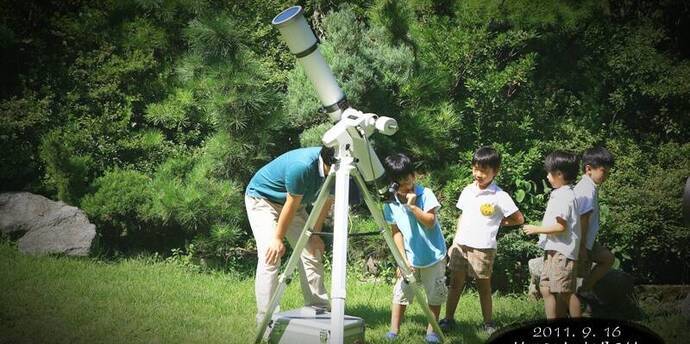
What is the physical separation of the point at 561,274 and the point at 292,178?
1.52 m

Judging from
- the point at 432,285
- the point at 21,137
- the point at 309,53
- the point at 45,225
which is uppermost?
the point at 21,137

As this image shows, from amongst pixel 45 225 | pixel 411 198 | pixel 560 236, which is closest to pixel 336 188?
pixel 411 198

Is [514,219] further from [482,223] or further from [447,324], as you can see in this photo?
[447,324]

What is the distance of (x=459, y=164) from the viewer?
5.50 m

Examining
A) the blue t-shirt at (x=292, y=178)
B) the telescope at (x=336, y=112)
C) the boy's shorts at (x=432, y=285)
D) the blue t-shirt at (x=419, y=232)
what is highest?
the telescope at (x=336, y=112)

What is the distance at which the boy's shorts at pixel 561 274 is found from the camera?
11.6ft

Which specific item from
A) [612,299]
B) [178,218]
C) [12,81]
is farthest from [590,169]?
[12,81]

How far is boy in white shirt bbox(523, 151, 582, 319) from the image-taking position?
11.5 ft

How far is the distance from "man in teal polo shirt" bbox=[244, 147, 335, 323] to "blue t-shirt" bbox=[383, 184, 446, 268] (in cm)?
39

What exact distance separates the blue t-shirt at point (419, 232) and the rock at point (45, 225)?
2802 millimetres

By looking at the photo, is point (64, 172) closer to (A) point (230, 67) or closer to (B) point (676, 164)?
(A) point (230, 67)

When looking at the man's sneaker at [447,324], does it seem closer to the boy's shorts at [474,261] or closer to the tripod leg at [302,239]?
the boy's shorts at [474,261]

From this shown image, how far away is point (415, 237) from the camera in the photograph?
3619mm

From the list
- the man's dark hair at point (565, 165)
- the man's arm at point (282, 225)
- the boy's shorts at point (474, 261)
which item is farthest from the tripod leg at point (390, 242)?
the man's dark hair at point (565, 165)
